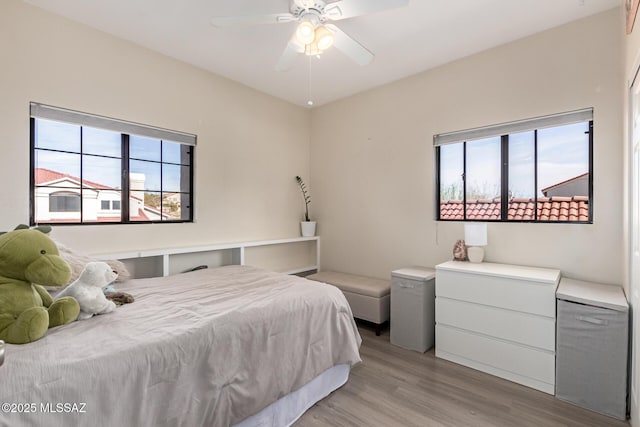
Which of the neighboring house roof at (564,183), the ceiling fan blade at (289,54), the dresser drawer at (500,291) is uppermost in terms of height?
the ceiling fan blade at (289,54)

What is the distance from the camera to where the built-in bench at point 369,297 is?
305 cm

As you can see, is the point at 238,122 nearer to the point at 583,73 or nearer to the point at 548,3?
the point at 548,3

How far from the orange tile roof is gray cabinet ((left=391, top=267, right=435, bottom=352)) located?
2.32 ft

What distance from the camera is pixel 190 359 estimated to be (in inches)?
52.2

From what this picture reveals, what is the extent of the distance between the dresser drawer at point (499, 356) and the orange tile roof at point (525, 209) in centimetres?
110

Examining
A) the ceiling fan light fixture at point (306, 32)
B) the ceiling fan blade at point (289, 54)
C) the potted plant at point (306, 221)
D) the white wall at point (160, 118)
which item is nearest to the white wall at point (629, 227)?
the ceiling fan light fixture at point (306, 32)

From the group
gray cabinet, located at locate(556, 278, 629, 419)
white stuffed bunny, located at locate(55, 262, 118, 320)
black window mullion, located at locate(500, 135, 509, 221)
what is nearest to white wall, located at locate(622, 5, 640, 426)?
gray cabinet, located at locate(556, 278, 629, 419)

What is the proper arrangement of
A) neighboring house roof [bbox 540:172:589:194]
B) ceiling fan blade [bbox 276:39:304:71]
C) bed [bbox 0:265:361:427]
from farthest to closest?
neighboring house roof [bbox 540:172:589:194]
ceiling fan blade [bbox 276:39:304:71]
bed [bbox 0:265:361:427]

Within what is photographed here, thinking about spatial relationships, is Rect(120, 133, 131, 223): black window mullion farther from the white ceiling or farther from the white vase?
the white vase

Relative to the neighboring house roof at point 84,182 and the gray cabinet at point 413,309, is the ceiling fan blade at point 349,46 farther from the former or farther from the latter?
the neighboring house roof at point 84,182

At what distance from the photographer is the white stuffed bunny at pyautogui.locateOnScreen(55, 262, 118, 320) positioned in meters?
1.50

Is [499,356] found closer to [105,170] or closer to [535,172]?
[535,172]

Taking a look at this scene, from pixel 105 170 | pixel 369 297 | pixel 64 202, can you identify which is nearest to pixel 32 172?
pixel 64 202

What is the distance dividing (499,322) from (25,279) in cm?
293
